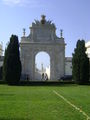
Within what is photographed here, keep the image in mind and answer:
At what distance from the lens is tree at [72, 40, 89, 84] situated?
49156mm

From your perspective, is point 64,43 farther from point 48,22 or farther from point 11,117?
point 11,117

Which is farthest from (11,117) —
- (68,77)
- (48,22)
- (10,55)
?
(48,22)

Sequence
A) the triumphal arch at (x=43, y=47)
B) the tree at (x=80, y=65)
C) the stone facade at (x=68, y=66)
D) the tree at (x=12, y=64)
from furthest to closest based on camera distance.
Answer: the stone facade at (x=68, y=66), the triumphal arch at (x=43, y=47), the tree at (x=80, y=65), the tree at (x=12, y=64)

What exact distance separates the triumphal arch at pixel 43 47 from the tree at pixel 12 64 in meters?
13.8

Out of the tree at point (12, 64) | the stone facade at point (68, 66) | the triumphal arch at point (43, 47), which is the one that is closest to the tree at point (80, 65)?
the tree at point (12, 64)

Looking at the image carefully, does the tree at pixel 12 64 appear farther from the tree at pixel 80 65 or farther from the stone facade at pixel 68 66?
the stone facade at pixel 68 66

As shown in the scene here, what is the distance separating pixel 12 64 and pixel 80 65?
30.7ft

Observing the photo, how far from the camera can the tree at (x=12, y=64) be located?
48.1m

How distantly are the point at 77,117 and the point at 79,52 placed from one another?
1499 inches

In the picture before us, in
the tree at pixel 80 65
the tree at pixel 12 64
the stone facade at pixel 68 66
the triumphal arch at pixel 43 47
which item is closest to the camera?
the tree at pixel 12 64

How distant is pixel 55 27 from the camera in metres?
64.2

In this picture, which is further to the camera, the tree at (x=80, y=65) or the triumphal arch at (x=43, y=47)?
the triumphal arch at (x=43, y=47)

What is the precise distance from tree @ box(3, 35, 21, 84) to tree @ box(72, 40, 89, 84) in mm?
7841

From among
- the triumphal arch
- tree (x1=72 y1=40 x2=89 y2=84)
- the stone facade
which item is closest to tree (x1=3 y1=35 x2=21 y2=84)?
tree (x1=72 y1=40 x2=89 y2=84)
